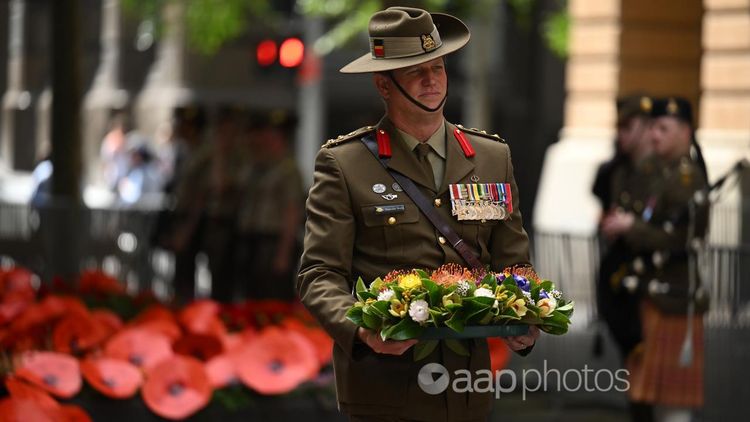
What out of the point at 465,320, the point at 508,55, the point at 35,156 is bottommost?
the point at 35,156

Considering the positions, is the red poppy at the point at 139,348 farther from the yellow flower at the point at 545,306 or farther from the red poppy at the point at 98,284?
the yellow flower at the point at 545,306

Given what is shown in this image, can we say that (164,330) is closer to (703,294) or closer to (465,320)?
(703,294)

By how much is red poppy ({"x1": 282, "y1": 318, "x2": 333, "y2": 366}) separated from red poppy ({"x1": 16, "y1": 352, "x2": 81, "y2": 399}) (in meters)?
1.40

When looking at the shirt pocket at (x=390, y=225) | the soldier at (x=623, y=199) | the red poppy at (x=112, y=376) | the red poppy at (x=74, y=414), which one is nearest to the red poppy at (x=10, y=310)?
the red poppy at (x=112, y=376)

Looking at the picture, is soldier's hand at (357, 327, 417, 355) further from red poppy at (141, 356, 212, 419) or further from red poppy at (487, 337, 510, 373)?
red poppy at (487, 337, 510, 373)

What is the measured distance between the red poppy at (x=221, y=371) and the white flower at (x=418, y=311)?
11.9 ft

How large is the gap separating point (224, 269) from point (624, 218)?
17.8ft

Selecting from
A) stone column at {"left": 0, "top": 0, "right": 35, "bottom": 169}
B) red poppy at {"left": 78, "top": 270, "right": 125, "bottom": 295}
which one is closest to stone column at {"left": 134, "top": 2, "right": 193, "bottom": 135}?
stone column at {"left": 0, "top": 0, "right": 35, "bottom": 169}

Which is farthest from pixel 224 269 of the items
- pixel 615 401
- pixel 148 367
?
pixel 148 367

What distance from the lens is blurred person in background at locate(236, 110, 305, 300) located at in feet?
42.9

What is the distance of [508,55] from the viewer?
3688 centimetres

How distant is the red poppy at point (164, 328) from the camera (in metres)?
8.70

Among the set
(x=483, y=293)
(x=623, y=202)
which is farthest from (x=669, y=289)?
(x=483, y=293)

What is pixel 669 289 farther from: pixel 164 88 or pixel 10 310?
pixel 164 88
